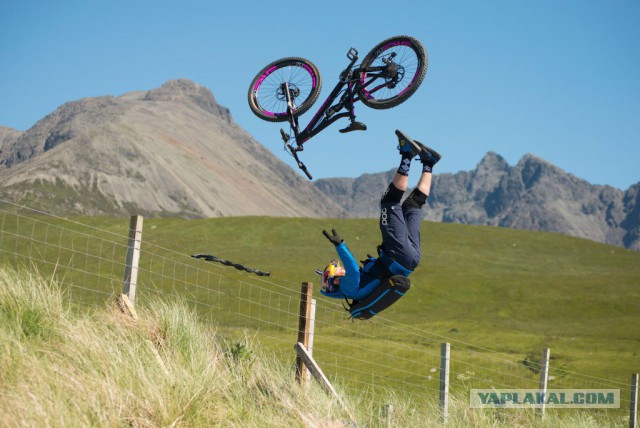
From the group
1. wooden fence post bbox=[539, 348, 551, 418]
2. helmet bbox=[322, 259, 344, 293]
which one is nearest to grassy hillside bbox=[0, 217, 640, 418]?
helmet bbox=[322, 259, 344, 293]

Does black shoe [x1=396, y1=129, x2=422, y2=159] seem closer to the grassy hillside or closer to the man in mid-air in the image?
the man in mid-air

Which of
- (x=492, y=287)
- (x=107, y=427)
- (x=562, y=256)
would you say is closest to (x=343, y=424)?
(x=107, y=427)

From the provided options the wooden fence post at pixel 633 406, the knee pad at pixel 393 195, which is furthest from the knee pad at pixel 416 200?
the wooden fence post at pixel 633 406

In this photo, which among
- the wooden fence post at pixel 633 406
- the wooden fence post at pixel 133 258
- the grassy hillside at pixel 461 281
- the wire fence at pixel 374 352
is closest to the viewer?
the wooden fence post at pixel 133 258

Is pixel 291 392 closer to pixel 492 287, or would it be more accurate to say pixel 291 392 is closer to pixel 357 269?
pixel 357 269

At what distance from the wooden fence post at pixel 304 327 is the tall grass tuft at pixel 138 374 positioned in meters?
0.16

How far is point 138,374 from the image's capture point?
7457mm

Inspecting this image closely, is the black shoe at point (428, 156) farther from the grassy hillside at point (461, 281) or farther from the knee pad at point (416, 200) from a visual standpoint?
the grassy hillside at point (461, 281)

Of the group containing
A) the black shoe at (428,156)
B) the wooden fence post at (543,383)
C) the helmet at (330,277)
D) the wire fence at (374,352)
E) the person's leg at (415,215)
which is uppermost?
the black shoe at (428,156)

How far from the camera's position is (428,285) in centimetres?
6094

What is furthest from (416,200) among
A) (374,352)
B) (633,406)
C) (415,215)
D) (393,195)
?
(374,352)

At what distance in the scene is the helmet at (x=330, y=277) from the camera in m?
8.93

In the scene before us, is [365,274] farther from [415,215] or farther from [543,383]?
[543,383]

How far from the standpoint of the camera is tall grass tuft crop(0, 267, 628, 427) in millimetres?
6762
